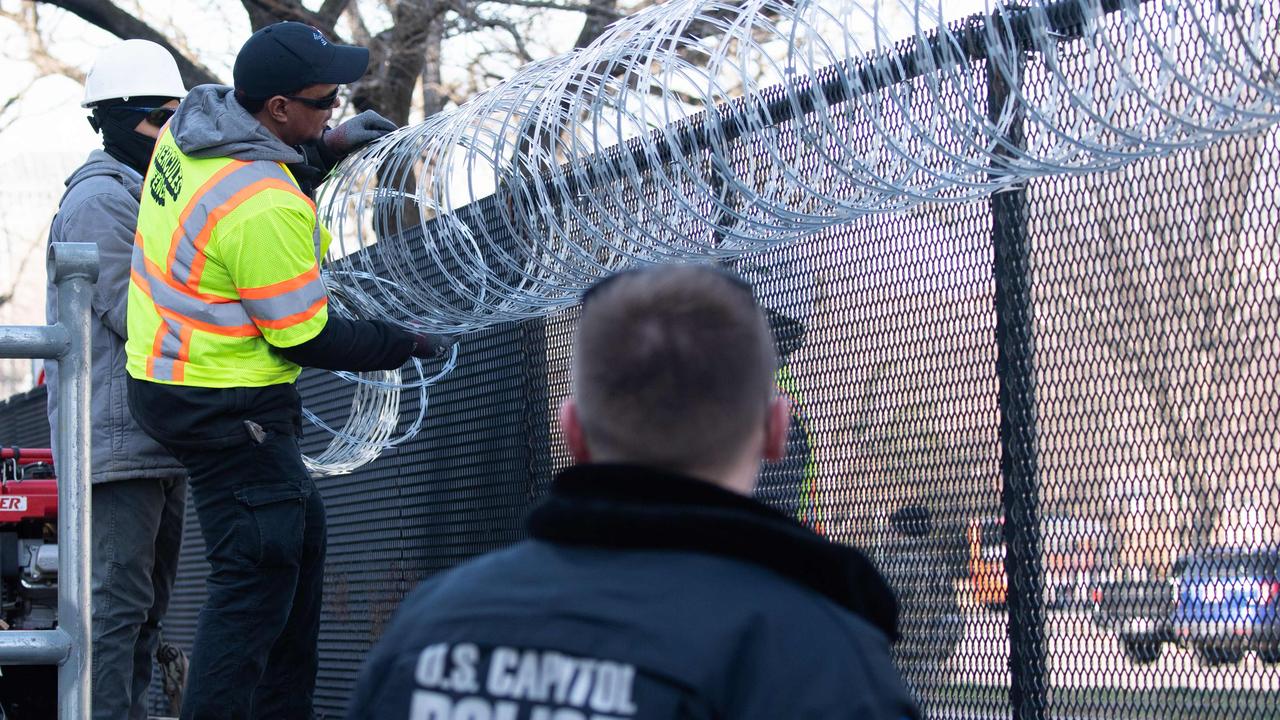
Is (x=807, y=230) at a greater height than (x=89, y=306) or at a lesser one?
greater

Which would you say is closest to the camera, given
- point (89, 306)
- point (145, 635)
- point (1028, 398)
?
point (89, 306)

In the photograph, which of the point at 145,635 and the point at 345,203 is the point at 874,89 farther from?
the point at 145,635

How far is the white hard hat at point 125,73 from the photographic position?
4898 millimetres

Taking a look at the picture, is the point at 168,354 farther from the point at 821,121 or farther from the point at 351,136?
the point at 821,121

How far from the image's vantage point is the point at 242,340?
4.14 meters

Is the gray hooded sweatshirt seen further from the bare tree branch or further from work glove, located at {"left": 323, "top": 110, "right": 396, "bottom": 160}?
the bare tree branch

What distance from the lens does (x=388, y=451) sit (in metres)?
6.80

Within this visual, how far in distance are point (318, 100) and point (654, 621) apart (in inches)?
130

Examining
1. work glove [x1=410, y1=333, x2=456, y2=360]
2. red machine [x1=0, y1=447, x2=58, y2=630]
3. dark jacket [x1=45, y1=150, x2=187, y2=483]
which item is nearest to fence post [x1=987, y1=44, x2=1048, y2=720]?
work glove [x1=410, y1=333, x2=456, y2=360]

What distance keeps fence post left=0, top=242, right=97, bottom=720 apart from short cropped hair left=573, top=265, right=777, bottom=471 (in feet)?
6.43

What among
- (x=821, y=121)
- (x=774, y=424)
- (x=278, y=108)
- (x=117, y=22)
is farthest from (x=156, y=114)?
(x=117, y=22)

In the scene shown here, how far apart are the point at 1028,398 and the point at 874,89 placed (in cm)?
86

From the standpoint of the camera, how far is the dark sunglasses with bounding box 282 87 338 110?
14.2 ft

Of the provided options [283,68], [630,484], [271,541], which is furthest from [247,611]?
[630,484]
